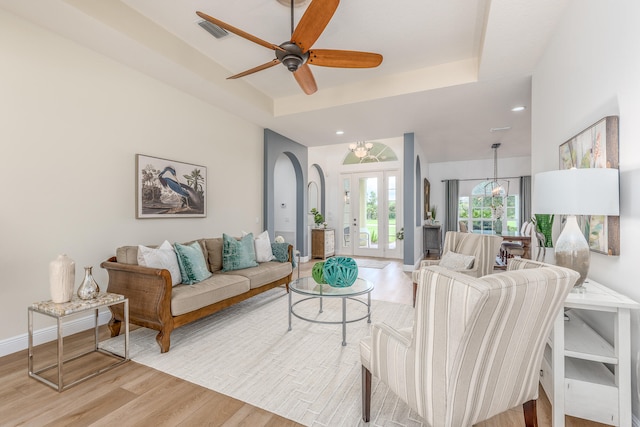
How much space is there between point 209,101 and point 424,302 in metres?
4.24

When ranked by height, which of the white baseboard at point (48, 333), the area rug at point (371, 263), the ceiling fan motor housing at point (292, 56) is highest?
the ceiling fan motor housing at point (292, 56)

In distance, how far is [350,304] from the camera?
386 centimetres

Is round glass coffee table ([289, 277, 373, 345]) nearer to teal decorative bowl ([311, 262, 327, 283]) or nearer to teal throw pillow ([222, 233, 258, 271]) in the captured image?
teal decorative bowl ([311, 262, 327, 283])

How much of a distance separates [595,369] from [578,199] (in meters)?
1.01

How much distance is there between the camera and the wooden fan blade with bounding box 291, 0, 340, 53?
6.55 feet

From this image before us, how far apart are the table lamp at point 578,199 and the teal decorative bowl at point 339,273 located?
63.1 inches

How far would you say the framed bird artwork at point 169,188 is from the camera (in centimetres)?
353

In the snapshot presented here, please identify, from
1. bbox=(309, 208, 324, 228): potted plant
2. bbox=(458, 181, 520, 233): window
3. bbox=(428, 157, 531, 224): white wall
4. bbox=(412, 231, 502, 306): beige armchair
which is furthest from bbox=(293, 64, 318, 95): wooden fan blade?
bbox=(458, 181, 520, 233): window

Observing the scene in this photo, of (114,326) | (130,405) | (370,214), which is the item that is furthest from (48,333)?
(370,214)

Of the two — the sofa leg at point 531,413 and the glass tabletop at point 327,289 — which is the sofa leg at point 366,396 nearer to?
the sofa leg at point 531,413

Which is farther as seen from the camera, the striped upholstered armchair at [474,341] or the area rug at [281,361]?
the area rug at [281,361]

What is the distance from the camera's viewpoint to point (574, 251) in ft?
5.77

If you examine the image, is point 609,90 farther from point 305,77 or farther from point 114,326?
point 114,326

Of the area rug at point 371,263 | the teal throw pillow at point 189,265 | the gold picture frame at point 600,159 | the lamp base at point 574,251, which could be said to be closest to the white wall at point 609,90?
the gold picture frame at point 600,159
